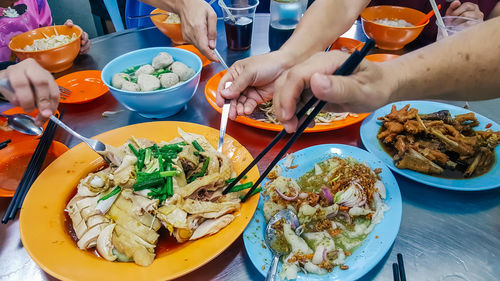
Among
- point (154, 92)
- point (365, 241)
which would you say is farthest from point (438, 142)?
point (154, 92)

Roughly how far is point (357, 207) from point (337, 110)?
435mm

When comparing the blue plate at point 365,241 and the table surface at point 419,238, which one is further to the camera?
the table surface at point 419,238

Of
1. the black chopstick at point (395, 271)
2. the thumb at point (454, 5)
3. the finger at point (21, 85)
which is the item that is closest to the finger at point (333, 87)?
the black chopstick at point (395, 271)

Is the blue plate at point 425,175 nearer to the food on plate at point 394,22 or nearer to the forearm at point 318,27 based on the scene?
the forearm at point 318,27

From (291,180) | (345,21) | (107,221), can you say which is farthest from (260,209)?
(345,21)

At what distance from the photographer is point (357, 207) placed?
1.25 meters

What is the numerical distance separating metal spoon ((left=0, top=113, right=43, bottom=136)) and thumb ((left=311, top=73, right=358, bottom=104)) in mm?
1587

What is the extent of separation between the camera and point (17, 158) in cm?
153

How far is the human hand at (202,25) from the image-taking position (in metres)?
1.99

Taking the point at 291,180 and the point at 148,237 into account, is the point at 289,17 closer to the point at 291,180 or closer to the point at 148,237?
the point at 291,180

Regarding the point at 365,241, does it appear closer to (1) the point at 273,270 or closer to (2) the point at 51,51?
(1) the point at 273,270

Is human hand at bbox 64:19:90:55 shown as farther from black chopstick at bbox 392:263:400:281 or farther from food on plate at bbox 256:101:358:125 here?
black chopstick at bbox 392:263:400:281

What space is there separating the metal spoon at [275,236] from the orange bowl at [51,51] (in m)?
2.04

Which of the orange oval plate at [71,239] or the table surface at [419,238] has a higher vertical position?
the orange oval plate at [71,239]
